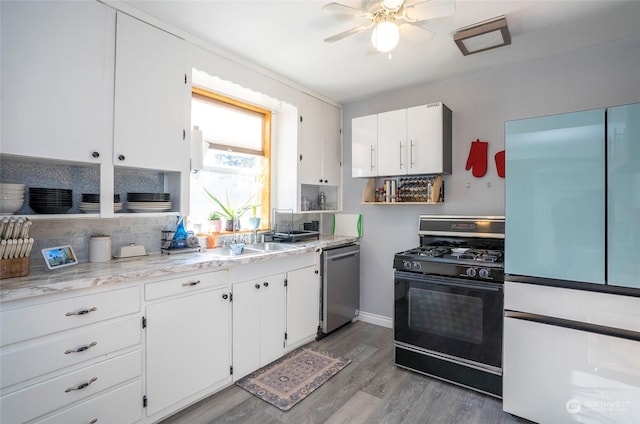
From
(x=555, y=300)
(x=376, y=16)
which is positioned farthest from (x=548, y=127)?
(x=376, y=16)

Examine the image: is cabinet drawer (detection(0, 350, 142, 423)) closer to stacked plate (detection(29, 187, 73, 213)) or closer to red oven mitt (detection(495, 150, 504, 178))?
stacked plate (detection(29, 187, 73, 213))

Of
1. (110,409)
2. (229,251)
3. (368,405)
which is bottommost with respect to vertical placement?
(368,405)

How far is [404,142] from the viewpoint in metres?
3.12

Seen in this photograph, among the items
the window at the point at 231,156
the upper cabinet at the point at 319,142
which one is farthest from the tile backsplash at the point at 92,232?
the upper cabinet at the point at 319,142

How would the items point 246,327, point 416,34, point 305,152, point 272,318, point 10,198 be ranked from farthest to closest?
point 305,152, point 272,318, point 246,327, point 416,34, point 10,198

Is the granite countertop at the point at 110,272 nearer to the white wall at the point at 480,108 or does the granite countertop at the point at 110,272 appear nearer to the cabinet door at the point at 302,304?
the cabinet door at the point at 302,304

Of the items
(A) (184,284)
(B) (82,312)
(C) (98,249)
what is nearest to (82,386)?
(B) (82,312)

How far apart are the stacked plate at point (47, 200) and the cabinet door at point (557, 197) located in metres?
2.72

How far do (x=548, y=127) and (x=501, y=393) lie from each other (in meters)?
1.80

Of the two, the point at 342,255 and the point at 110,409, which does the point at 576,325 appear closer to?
the point at 342,255

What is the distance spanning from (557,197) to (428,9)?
52.3 inches

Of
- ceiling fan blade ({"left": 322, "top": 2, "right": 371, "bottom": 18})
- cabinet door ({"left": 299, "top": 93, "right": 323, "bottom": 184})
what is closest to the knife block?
ceiling fan blade ({"left": 322, "top": 2, "right": 371, "bottom": 18})

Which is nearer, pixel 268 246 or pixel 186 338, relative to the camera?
pixel 186 338

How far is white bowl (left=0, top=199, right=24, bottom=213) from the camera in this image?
5.37 feet
